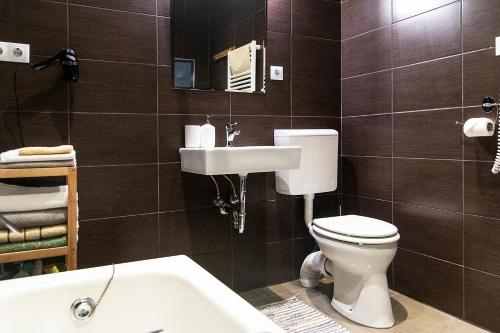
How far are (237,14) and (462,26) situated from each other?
1280 millimetres

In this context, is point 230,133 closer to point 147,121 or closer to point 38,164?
point 147,121

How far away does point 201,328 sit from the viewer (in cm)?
117

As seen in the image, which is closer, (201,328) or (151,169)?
(201,328)

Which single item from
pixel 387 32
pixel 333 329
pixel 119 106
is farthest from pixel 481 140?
pixel 119 106

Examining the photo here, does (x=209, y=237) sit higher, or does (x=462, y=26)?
(x=462, y=26)

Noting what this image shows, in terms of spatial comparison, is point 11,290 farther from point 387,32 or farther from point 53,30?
point 387,32

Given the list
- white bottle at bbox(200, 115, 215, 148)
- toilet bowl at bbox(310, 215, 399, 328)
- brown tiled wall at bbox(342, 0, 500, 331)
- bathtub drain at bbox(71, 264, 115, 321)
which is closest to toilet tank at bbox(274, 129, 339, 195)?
brown tiled wall at bbox(342, 0, 500, 331)

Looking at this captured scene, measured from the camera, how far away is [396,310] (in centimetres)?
211

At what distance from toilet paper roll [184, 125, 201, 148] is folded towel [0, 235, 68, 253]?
83 cm

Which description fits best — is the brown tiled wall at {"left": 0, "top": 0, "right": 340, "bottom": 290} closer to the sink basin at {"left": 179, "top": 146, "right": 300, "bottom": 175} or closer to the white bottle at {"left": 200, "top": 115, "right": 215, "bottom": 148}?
the white bottle at {"left": 200, "top": 115, "right": 215, "bottom": 148}

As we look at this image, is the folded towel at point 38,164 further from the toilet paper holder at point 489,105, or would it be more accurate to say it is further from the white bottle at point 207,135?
the toilet paper holder at point 489,105

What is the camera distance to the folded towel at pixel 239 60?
7.65ft

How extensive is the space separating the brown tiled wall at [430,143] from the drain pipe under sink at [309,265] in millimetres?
390

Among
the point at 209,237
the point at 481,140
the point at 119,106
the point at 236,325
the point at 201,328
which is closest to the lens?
the point at 236,325
